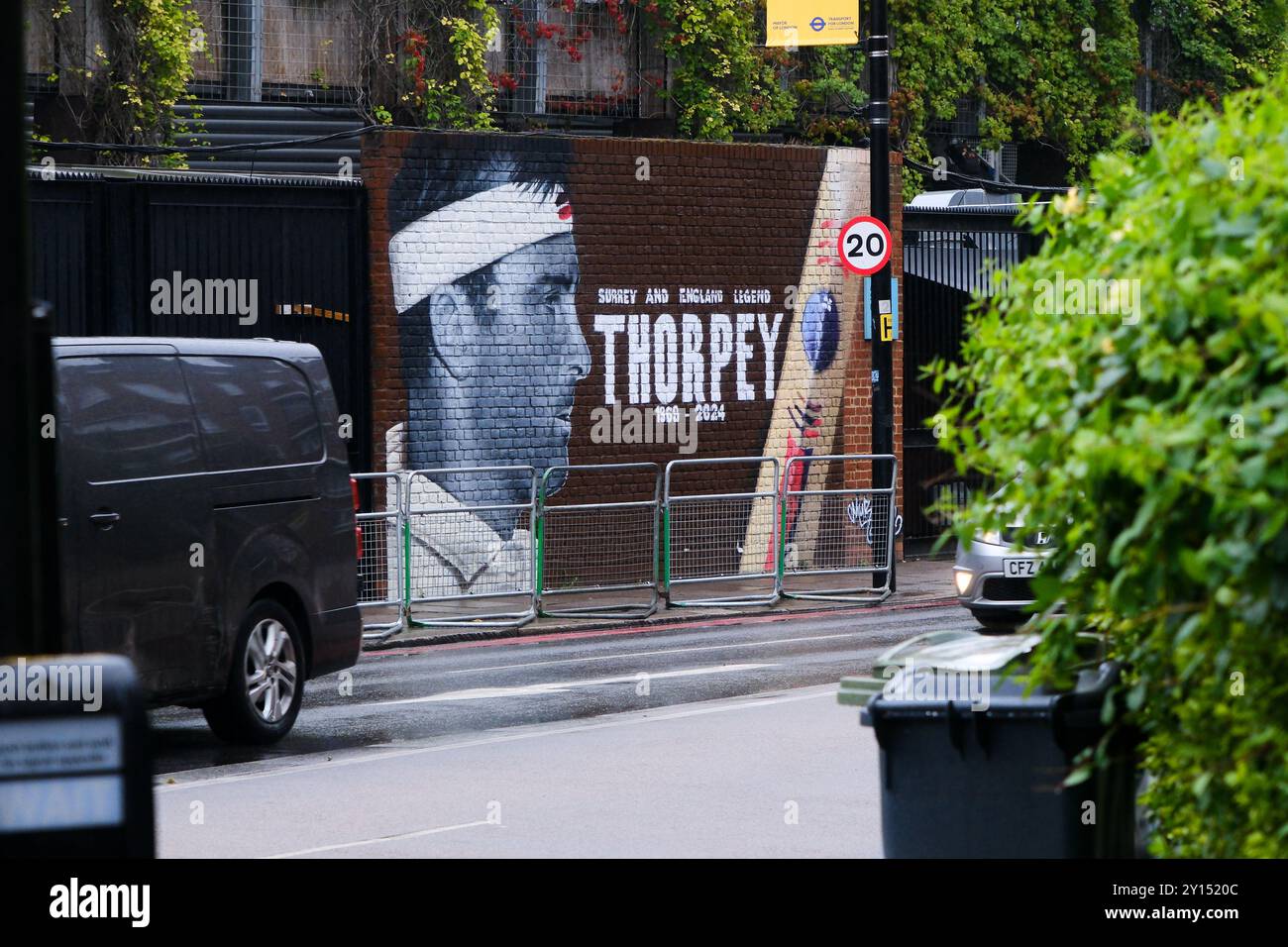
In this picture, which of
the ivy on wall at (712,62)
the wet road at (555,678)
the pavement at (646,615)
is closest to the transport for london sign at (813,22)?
the pavement at (646,615)

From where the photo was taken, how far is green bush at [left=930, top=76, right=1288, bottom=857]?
348 cm

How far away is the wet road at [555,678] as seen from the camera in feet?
36.7

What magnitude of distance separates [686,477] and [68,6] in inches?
329

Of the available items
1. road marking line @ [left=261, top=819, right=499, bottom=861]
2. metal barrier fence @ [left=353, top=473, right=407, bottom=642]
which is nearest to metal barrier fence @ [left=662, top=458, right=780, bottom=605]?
metal barrier fence @ [left=353, top=473, right=407, bottom=642]

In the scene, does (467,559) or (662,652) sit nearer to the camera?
(662,652)

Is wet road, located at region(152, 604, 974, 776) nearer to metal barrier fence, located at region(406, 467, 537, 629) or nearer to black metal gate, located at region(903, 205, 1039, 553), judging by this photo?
metal barrier fence, located at region(406, 467, 537, 629)

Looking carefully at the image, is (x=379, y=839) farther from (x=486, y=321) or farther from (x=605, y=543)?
(x=486, y=321)

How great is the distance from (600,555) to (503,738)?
659cm

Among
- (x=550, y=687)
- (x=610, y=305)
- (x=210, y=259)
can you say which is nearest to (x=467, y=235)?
(x=610, y=305)

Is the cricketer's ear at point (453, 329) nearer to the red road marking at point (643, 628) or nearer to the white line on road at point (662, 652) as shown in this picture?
the red road marking at point (643, 628)

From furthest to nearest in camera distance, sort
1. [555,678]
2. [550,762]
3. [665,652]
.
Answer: [665,652] → [555,678] → [550,762]

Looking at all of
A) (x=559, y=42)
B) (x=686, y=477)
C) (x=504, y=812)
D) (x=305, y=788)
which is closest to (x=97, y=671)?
(x=504, y=812)

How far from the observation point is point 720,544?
60.7 ft

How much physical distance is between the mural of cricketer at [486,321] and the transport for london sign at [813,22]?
8.24ft
